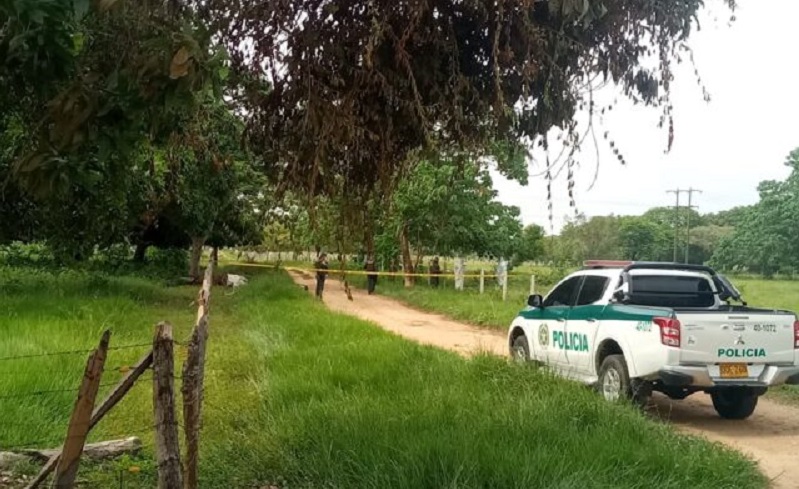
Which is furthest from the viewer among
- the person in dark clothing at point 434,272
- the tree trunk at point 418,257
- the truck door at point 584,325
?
the tree trunk at point 418,257

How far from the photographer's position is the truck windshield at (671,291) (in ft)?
32.0

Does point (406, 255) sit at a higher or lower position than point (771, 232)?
lower

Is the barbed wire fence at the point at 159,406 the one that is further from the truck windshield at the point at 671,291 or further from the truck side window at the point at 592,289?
the truck windshield at the point at 671,291

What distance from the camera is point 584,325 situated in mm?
9836

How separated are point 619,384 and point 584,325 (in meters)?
1.05

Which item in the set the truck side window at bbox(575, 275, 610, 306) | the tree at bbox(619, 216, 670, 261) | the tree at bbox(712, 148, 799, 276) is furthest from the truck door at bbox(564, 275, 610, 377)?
the tree at bbox(712, 148, 799, 276)

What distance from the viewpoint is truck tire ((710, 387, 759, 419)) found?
9.24m

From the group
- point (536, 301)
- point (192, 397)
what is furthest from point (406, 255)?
point (192, 397)

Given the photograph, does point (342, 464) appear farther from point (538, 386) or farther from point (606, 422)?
point (538, 386)

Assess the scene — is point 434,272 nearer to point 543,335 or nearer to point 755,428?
point 543,335

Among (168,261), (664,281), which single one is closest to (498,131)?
(664,281)

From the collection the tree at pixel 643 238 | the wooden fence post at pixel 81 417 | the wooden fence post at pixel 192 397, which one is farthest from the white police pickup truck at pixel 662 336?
the tree at pixel 643 238

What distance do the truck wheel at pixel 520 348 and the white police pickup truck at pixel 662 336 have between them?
177 mm

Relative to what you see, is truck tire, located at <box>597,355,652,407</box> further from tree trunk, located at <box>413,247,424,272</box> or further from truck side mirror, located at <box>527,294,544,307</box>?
tree trunk, located at <box>413,247,424,272</box>
